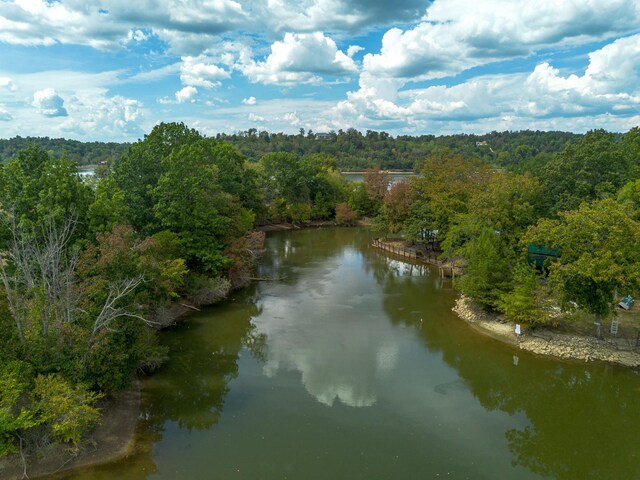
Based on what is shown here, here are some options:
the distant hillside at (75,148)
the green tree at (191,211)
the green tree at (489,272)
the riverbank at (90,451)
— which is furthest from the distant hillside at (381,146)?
the riverbank at (90,451)

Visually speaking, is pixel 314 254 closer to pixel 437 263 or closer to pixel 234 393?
pixel 437 263

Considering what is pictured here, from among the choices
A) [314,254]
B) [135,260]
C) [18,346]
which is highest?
[135,260]

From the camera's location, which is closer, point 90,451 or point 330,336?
point 90,451

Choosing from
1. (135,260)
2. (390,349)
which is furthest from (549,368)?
(135,260)

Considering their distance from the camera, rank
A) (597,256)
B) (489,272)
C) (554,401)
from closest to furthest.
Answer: (554,401) < (597,256) < (489,272)

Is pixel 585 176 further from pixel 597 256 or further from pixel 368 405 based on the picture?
pixel 368 405

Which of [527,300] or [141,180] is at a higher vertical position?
[141,180]

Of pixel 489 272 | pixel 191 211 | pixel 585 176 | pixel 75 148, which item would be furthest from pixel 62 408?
pixel 75 148
